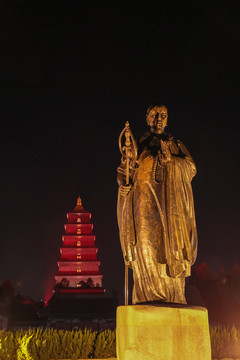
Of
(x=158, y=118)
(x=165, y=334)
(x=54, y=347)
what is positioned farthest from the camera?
(x=54, y=347)

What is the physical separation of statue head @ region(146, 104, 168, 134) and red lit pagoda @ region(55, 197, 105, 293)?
39158 millimetres

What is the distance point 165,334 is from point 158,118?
287cm

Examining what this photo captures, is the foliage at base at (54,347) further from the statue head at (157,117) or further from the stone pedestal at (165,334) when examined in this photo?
the statue head at (157,117)

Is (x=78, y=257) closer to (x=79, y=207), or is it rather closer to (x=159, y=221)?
(x=79, y=207)

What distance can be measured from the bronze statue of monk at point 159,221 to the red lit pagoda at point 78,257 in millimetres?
39217

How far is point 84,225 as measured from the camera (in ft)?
161

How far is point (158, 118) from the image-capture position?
553cm

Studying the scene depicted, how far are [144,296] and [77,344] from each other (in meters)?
2.60

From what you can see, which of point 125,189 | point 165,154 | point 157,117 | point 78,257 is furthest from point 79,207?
point 165,154

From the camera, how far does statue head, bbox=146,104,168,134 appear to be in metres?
5.54

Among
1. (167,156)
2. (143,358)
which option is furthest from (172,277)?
(167,156)

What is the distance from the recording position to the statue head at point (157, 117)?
5539mm

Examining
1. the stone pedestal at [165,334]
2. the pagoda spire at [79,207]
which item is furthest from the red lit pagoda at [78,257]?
the stone pedestal at [165,334]

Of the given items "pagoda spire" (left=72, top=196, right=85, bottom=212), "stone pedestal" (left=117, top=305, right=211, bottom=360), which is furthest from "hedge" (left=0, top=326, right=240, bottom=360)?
"pagoda spire" (left=72, top=196, right=85, bottom=212)
